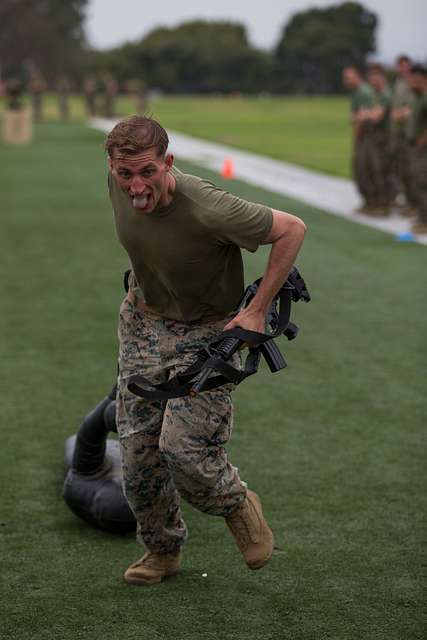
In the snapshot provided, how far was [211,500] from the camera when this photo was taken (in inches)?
192

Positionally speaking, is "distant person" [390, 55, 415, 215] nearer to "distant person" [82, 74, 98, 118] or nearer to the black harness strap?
the black harness strap

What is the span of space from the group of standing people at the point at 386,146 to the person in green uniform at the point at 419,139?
0.04 feet

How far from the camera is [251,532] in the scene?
5047mm

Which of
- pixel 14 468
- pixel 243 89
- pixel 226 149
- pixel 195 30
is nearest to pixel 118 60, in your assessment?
pixel 243 89

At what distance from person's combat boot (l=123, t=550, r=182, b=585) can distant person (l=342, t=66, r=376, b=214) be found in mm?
13852

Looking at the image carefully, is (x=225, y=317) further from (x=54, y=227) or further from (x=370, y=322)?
(x=54, y=227)

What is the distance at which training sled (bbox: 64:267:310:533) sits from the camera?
4.66 metres

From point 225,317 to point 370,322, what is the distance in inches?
247

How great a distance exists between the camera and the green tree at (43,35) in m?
107

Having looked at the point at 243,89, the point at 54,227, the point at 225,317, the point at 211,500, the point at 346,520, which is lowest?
the point at 243,89

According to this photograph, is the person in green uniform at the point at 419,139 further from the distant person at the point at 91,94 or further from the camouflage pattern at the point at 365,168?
the distant person at the point at 91,94

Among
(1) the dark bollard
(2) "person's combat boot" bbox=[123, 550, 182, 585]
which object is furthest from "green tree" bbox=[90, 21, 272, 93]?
(2) "person's combat boot" bbox=[123, 550, 182, 585]

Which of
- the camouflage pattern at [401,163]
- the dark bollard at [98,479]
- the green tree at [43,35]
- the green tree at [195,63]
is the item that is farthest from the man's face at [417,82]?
the green tree at [195,63]

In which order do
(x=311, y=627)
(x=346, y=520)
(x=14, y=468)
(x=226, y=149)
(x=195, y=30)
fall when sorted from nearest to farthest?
(x=311, y=627) < (x=346, y=520) < (x=14, y=468) < (x=226, y=149) < (x=195, y=30)
